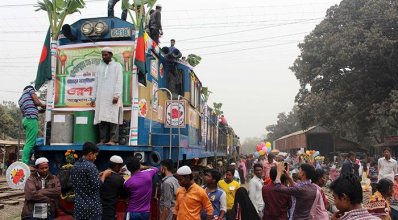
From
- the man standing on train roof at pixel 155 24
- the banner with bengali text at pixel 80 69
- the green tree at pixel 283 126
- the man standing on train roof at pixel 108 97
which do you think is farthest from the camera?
the green tree at pixel 283 126

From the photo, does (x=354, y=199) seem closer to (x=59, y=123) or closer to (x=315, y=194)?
(x=315, y=194)

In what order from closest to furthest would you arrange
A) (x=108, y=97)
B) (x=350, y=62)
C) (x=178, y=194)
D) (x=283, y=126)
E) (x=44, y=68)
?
(x=178, y=194)
(x=108, y=97)
(x=44, y=68)
(x=350, y=62)
(x=283, y=126)

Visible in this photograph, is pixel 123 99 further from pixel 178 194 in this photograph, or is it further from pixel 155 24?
pixel 178 194

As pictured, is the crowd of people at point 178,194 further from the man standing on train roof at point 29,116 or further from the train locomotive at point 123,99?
the man standing on train roof at point 29,116

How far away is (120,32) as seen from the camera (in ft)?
25.9

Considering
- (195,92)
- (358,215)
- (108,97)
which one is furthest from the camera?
(195,92)

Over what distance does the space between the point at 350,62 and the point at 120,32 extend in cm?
2600

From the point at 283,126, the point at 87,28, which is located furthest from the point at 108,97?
the point at 283,126

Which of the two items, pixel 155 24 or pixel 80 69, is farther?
pixel 155 24

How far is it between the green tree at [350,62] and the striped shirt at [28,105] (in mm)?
26005

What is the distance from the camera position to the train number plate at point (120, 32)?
7.85m

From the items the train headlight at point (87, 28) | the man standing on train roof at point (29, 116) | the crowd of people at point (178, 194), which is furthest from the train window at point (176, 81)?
the crowd of people at point (178, 194)

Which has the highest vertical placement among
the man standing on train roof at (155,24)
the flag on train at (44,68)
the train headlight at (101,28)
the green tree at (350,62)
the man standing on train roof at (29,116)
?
the green tree at (350,62)

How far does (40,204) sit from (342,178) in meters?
3.99
